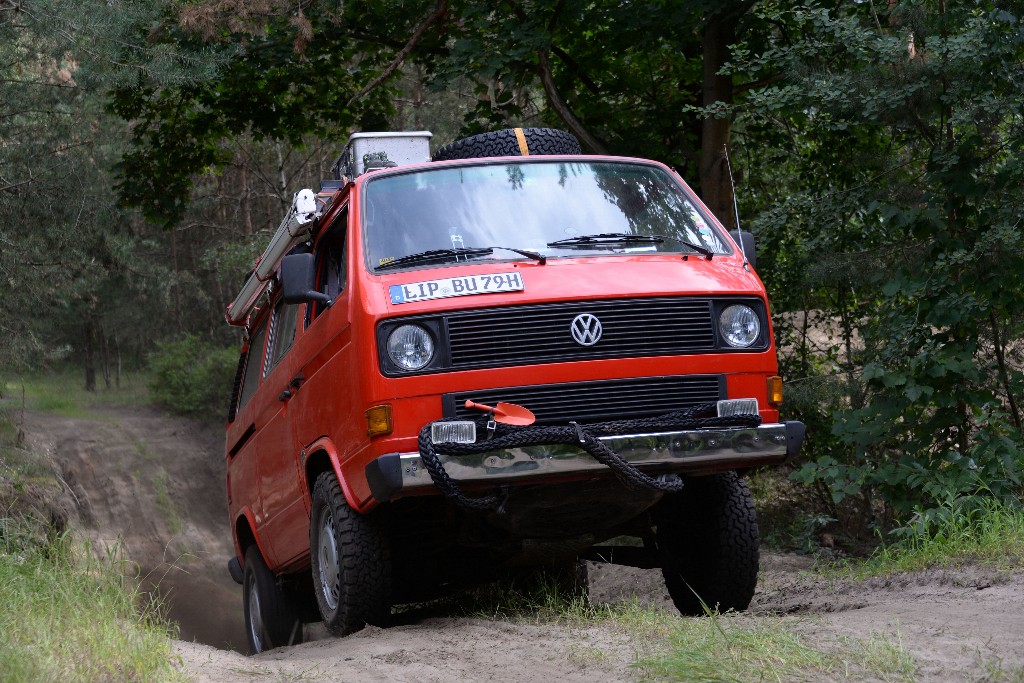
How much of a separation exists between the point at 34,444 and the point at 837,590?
11385mm

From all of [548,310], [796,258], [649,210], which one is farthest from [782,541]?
[548,310]

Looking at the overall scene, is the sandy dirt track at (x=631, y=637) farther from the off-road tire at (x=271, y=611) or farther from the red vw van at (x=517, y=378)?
the off-road tire at (x=271, y=611)

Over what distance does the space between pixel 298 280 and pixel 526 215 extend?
3.80 feet

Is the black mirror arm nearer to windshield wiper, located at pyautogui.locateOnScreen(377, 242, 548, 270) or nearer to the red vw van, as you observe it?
the red vw van

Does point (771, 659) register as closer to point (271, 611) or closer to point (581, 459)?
point (581, 459)

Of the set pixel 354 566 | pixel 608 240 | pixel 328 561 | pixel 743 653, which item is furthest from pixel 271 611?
pixel 743 653

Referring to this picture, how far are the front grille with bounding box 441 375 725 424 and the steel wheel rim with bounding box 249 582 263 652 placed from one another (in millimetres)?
3929

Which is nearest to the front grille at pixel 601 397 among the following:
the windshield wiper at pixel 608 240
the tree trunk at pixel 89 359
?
the windshield wiper at pixel 608 240

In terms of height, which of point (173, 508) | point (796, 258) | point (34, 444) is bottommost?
point (173, 508)

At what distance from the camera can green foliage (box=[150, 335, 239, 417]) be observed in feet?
87.0

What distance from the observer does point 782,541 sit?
1048 cm

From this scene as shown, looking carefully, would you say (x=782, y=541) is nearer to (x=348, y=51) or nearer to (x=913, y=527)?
(x=913, y=527)

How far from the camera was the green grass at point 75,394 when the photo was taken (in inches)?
1044

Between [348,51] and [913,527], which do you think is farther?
[348,51]
